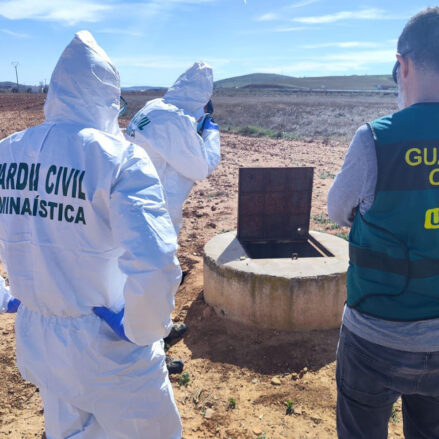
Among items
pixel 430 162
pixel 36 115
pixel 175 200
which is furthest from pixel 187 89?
pixel 36 115

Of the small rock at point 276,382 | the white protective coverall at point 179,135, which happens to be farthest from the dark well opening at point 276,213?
the small rock at point 276,382

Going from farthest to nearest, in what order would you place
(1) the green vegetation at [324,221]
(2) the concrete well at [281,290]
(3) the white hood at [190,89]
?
(1) the green vegetation at [324,221] < (3) the white hood at [190,89] < (2) the concrete well at [281,290]

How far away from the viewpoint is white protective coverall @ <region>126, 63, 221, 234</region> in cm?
369

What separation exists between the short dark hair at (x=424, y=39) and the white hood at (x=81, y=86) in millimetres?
1171

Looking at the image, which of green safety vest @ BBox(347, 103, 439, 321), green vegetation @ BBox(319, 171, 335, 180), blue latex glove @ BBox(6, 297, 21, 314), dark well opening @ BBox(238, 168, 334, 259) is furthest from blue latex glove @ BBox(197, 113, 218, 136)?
green vegetation @ BBox(319, 171, 335, 180)

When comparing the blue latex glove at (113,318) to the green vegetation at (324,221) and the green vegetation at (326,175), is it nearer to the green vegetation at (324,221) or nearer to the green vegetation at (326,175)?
the green vegetation at (324,221)

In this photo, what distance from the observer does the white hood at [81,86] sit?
190 centimetres

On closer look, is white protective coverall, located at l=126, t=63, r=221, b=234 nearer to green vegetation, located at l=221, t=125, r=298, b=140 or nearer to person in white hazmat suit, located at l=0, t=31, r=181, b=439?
person in white hazmat suit, located at l=0, t=31, r=181, b=439

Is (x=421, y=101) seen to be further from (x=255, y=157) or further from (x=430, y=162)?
(x=255, y=157)

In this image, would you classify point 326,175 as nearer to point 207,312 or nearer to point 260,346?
point 207,312

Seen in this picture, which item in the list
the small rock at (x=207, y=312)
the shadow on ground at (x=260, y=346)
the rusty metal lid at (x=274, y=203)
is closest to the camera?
the shadow on ground at (x=260, y=346)

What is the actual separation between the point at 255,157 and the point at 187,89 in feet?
30.4

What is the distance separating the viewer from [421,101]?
5.49 ft

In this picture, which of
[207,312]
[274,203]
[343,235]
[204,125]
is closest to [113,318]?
[207,312]
